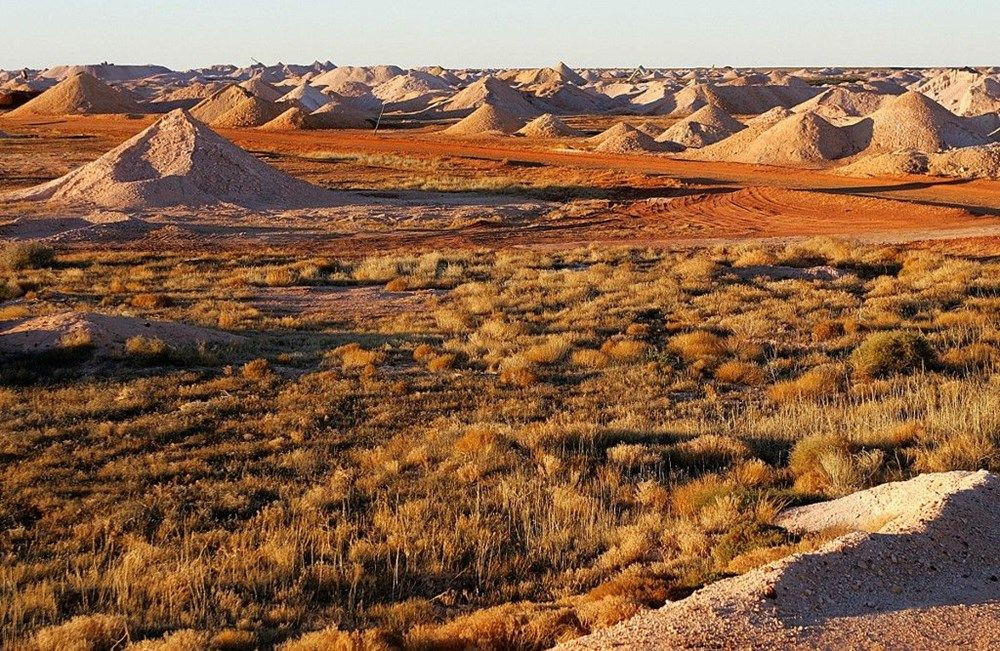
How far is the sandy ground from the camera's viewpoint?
31.8 meters

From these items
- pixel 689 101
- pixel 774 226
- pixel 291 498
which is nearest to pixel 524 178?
pixel 774 226

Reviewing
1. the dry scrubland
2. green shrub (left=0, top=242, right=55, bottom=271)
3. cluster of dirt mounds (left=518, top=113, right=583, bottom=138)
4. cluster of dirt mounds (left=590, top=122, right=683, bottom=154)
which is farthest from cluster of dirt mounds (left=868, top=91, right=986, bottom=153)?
green shrub (left=0, top=242, right=55, bottom=271)

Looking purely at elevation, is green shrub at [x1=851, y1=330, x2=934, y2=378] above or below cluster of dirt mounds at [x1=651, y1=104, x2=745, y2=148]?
below

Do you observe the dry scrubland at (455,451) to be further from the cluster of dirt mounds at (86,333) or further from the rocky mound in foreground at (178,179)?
the rocky mound in foreground at (178,179)

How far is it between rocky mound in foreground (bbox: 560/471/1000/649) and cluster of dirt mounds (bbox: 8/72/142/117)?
96.9m

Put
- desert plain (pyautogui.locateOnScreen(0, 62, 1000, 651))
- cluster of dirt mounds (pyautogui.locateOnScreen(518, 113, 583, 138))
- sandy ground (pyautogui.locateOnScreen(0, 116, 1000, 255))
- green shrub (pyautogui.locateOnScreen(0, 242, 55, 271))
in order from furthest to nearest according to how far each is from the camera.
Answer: cluster of dirt mounds (pyautogui.locateOnScreen(518, 113, 583, 138)), sandy ground (pyautogui.locateOnScreen(0, 116, 1000, 255)), green shrub (pyautogui.locateOnScreen(0, 242, 55, 271)), desert plain (pyautogui.locateOnScreen(0, 62, 1000, 651))

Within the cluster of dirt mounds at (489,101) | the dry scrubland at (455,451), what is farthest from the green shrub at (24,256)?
the cluster of dirt mounds at (489,101)

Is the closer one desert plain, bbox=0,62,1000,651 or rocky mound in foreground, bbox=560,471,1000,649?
A: rocky mound in foreground, bbox=560,471,1000,649

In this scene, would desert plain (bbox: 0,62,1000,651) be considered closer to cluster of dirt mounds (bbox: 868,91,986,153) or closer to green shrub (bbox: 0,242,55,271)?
green shrub (bbox: 0,242,55,271)

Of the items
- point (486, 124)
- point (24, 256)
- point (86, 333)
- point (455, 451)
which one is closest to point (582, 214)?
point (24, 256)

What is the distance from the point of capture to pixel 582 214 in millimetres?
36500

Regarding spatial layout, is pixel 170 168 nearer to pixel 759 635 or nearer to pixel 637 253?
pixel 637 253

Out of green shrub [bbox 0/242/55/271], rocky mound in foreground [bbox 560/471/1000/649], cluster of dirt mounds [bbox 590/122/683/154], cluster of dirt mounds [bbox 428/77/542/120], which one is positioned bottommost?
green shrub [bbox 0/242/55/271]

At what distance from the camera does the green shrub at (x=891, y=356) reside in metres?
14.8
